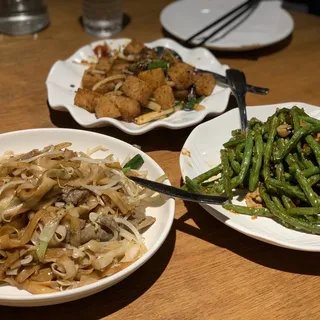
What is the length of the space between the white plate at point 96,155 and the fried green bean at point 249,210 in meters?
0.17

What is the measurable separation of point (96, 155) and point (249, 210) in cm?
51

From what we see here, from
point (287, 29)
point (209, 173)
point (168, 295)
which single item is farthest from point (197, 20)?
point (168, 295)

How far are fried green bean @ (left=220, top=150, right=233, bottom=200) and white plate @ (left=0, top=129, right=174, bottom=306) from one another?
0.59 ft

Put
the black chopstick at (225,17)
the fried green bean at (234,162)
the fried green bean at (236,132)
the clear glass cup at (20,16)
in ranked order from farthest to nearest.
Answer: the clear glass cup at (20,16), the black chopstick at (225,17), the fried green bean at (236,132), the fried green bean at (234,162)

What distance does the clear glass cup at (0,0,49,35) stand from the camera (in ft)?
8.58

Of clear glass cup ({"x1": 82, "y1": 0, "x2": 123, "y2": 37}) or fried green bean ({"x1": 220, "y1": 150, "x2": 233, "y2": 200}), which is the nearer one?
fried green bean ({"x1": 220, "y1": 150, "x2": 233, "y2": 200})

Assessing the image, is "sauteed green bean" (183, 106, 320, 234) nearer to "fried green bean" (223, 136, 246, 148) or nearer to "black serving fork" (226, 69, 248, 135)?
"fried green bean" (223, 136, 246, 148)

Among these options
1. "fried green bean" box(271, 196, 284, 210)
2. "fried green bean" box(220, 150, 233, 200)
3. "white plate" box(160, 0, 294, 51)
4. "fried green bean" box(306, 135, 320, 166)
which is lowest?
"white plate" box(160, 0, 294, 51)

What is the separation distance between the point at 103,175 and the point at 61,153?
5.4 inches

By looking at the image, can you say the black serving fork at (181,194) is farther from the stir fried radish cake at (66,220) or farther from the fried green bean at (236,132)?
the fried green bean at (236,132)

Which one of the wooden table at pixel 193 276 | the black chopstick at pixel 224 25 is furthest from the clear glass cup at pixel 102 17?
the wooden table at pixel 193 276

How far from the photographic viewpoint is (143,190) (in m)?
1.38

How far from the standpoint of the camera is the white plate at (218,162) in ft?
4.04

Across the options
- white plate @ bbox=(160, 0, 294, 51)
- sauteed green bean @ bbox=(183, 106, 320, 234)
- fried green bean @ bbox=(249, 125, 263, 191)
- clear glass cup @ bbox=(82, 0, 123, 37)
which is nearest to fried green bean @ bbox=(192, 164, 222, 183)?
sauteed green bean @ bbox=(183, 106, 320, 234)
